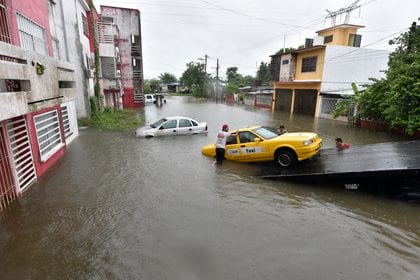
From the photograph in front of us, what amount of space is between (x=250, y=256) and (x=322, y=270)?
3.83ft

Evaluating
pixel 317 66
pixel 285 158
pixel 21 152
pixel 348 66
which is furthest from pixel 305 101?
pixel 21 152

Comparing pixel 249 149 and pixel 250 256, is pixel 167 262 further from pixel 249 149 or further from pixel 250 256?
pixel 249 149

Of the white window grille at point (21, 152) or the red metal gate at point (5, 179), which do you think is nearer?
the red metal gate at point (5, 179)

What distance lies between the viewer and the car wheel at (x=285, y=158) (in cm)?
800

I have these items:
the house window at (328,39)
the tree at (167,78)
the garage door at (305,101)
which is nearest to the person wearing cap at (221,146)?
the garage door at (305,101)

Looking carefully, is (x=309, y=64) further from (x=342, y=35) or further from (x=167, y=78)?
(x=167, y=78)

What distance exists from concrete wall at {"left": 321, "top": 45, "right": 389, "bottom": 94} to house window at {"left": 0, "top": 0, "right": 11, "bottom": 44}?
23111 millimetres

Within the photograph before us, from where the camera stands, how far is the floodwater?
4070 mm

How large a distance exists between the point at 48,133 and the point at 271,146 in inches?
322

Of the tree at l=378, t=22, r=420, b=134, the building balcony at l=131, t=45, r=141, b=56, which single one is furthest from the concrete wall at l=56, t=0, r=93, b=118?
the tree at l=378, t=22, r=420, b=134

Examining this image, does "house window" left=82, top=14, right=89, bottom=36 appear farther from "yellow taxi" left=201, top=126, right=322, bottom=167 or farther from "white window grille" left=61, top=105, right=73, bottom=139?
"yellow taxi" left=201, top=126, right=322, bottom=167

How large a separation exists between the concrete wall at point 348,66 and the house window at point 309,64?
58.9 inches

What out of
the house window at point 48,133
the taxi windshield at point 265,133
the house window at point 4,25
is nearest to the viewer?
the house window at point 4,25

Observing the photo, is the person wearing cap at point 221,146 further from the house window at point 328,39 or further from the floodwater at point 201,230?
the house window at point 328,39
